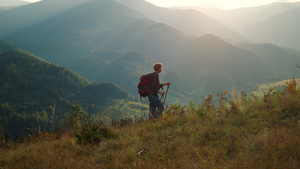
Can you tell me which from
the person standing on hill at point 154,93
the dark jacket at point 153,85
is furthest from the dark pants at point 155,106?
the dark jacket at point 153,85

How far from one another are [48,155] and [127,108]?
619 ft

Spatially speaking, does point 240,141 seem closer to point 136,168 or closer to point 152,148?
point 152,148

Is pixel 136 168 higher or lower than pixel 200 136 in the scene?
lower

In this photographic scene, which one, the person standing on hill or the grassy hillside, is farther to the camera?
the person standing on hill

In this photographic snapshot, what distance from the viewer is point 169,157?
3.56 meters

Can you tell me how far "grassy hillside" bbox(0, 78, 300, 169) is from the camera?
9.85 feet

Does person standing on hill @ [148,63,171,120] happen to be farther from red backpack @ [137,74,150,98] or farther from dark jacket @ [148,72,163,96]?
red backpack @ [137,74,150,98]

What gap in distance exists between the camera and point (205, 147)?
3672 millimetres

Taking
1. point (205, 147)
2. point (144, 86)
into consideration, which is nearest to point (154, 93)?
point (144, 86)

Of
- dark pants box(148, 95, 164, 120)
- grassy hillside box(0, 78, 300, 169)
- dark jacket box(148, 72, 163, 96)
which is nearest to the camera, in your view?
grassy hillside box(0, 78, 300, 169)

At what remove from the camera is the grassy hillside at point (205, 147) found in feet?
9.85

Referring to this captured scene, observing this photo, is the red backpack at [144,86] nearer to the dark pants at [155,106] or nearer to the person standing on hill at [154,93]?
the person standing on hill at [154,93]

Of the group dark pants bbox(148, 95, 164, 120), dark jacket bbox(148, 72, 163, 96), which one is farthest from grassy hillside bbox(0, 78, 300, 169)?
dark jacket bbox(148, 72, 163, 96)

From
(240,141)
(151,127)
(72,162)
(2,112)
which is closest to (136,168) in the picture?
(72,162)
